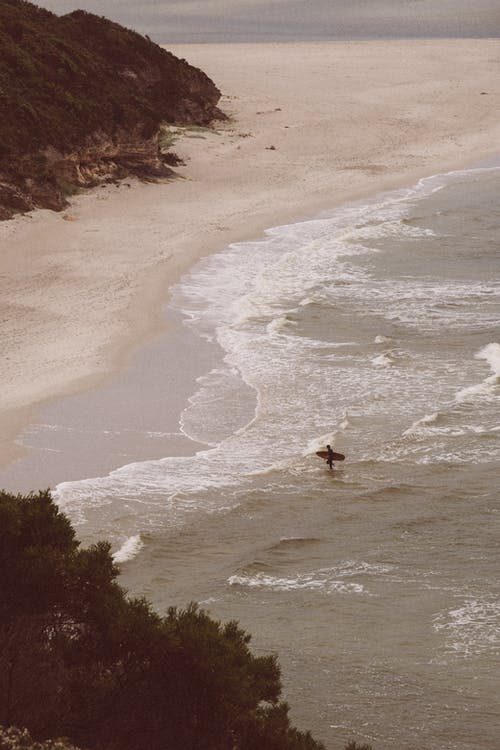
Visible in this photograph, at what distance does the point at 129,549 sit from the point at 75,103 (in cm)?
2721

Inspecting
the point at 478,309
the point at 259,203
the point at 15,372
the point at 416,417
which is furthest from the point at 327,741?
the point at 259,203

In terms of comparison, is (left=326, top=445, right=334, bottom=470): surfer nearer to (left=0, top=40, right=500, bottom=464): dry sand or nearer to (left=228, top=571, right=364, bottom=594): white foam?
(left=228, top=571, right=364, bottom=594): white foam

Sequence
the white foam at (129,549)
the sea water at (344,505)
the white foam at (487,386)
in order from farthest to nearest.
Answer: the white foam at (487,386) → the white foam at (129,549) → the sea water at (344,505)

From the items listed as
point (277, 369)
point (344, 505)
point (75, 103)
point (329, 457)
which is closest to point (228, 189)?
point (75, 103)

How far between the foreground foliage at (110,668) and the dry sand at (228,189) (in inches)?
330

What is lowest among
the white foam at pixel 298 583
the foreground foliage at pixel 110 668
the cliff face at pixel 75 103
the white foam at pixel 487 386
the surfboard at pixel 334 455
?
the white foam at pixel 298 583

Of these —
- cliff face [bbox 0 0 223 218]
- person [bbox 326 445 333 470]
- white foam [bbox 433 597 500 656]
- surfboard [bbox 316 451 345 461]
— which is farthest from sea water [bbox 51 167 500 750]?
cliff face [bbox 0 0 223 218]

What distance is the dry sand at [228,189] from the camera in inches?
931

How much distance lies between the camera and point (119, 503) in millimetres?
15961

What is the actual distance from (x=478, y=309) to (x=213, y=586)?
15.5 m

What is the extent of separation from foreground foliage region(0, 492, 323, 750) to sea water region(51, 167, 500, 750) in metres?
2.50

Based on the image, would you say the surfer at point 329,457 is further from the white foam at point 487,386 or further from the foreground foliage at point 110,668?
the foreground foliage at point 110,668

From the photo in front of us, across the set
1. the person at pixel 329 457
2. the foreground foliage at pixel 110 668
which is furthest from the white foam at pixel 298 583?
the foreground foliage at pixel 110 668

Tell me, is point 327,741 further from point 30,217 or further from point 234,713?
point 30,217
